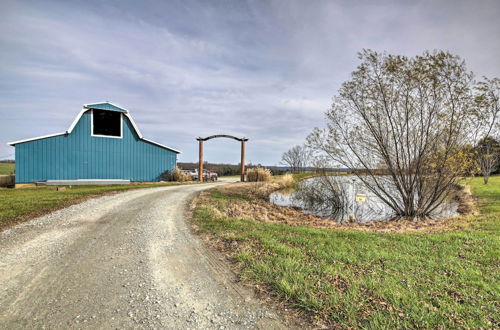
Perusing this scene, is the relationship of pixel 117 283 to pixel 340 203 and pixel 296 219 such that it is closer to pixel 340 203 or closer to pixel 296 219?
pixel 296 219

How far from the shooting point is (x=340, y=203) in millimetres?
13477

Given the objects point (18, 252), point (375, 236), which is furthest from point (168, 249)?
point (375, 236)

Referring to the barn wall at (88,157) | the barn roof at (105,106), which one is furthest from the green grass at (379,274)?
the barn roof at (105,106)

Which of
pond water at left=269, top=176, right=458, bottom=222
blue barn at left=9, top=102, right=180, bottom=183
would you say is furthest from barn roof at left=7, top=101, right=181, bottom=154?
pond water at left=269, top=176, right=458, bottom=222

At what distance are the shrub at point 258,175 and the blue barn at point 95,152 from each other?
7465mm

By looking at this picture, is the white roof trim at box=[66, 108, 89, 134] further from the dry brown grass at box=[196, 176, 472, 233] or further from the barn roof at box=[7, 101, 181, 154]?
the dry brown grass at box=[196, 176, 472, 233]

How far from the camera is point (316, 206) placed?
1386 cm

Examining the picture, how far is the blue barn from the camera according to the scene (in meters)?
17.0

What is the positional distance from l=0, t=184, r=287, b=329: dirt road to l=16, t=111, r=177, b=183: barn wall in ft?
44.7

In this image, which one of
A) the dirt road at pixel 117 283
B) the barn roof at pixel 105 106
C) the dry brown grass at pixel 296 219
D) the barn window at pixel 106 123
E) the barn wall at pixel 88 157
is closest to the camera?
the dirt road at pixel 117 283

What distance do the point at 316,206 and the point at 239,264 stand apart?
410 inches

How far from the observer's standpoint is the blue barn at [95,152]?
671 inches

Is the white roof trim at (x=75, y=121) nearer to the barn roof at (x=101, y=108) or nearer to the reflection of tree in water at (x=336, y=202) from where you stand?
the barn roof at (x=101, y=108)

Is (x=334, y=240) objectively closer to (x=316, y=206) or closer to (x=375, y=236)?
(x=375, y=236)
